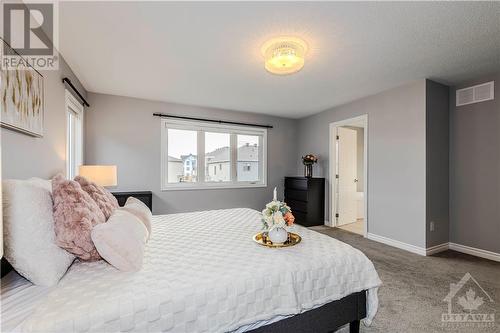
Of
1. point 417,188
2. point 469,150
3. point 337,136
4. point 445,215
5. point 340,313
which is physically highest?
point 337,136

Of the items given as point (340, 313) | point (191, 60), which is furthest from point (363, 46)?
point (340, 313)

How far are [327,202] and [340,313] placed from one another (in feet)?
11.3

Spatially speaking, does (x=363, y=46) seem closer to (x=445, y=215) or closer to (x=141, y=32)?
(x=141, y=32)

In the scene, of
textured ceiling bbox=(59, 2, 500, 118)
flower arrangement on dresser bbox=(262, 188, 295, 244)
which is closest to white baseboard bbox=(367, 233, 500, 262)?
textured ceiling bbox=(59, 2, 500, 118)

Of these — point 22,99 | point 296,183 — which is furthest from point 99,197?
point 296,183

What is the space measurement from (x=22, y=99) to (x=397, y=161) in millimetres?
4229

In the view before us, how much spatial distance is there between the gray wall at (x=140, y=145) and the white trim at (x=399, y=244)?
2443 mm

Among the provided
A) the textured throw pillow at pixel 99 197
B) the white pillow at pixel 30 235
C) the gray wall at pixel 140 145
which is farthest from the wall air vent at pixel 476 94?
the white pillow at pixel 30 235

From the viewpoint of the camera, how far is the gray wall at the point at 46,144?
155cm

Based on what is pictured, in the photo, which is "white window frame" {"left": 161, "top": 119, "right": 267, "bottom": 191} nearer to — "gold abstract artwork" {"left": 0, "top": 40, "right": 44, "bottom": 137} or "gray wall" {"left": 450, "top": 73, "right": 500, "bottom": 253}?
"gold abstract artwork" {"left": 0, "top": 40, "right": 44, "bottom": 137}

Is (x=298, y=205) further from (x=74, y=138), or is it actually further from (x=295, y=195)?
(x=74, y=138)

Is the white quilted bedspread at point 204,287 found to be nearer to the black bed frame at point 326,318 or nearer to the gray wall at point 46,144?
the black bed frame at point 326,318

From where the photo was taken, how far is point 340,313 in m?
1.46

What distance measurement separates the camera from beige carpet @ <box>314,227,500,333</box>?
175cm
